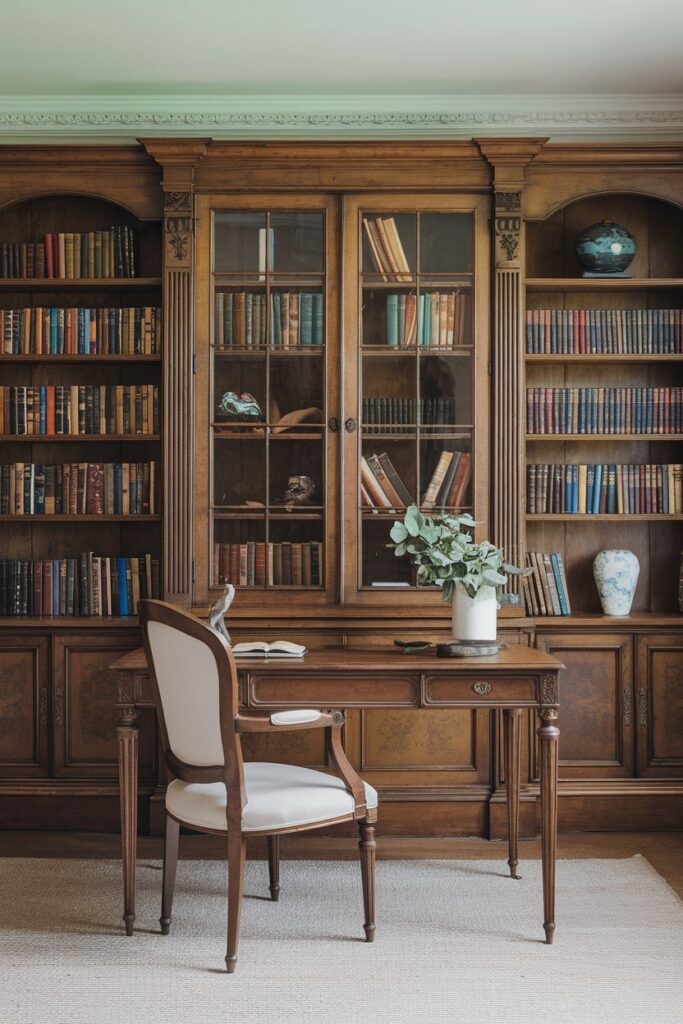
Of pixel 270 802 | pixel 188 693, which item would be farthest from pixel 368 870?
pixel 188 693

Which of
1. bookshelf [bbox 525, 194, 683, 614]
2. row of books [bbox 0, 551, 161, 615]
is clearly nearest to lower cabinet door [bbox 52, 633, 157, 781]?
row of books [bbox 0, 551, 161, 615]

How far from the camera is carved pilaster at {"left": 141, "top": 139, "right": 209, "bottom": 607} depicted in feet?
12.9

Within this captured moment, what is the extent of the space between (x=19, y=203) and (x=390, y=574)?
2.20 m

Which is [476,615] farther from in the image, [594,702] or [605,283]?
[605,283]

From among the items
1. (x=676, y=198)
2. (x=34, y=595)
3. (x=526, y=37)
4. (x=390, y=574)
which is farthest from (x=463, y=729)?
(x=526, y=37)

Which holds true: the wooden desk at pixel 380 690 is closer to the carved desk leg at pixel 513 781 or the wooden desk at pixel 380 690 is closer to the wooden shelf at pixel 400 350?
the carved desk leg at pixel 513 781

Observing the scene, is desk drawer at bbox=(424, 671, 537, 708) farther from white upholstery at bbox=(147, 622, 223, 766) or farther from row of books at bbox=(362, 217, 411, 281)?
row of books at bbox=(362, 217, 411, 281)

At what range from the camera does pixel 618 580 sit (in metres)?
4.09

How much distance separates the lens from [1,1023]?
2488 millimetres

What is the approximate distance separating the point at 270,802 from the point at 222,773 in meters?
0.15

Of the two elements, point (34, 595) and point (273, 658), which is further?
point (34, 595)

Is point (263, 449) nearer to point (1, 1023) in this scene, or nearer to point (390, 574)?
point (390, 574)

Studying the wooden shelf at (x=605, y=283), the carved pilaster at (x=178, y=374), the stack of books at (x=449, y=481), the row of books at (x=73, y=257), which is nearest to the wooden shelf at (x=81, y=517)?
the carved pilaster at (x=178, y=374)

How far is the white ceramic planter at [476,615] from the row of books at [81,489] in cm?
145
